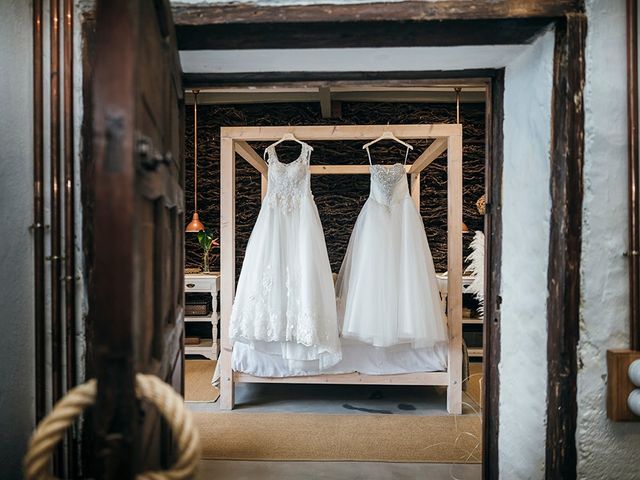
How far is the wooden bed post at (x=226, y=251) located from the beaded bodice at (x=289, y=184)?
0.85ft

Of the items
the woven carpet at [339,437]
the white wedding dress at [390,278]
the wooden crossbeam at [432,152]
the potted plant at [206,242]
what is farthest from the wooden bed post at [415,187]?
the potted plant at [206,242]

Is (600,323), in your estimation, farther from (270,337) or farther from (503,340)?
(270,337)

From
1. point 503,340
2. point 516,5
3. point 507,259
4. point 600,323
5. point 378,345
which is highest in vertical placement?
point 516,5

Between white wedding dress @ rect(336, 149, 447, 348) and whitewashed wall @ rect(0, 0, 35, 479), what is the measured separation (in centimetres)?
189

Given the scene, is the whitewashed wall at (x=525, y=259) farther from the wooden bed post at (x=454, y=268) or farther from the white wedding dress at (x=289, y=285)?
the white wedding dress at (x=289, y=285)

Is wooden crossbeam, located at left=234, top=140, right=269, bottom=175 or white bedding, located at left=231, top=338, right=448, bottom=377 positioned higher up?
wooden crossbeam, located at left=234, top=140, right=269, bottom=175

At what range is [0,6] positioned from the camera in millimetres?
1320

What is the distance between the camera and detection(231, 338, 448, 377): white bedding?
2.96 metres

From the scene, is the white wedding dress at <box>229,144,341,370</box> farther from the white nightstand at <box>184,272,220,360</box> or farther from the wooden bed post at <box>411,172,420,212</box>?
the white nightstand at <box>184,272,220,360</box>

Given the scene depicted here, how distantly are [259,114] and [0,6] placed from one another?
3.42 meters

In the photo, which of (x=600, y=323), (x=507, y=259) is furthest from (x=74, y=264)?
(x=600, y=323)

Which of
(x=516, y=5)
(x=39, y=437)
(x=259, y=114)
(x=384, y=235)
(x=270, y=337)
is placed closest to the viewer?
(x=39, y=437)

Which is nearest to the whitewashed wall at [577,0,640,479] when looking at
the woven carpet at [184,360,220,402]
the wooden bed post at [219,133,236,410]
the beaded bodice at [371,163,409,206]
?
the beaded bodice at [371,163,409,206]

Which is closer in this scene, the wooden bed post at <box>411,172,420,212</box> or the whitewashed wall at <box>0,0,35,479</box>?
the whitewashed wall at <box>0,0,35,479</box>
